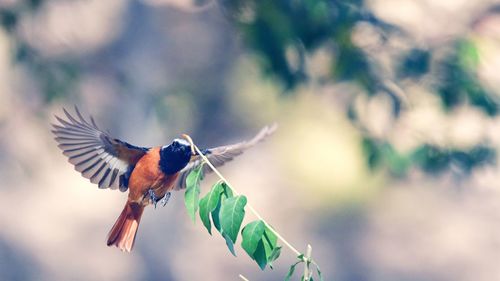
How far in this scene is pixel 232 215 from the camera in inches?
43.6

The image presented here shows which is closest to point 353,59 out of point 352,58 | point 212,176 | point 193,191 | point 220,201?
point 352,58

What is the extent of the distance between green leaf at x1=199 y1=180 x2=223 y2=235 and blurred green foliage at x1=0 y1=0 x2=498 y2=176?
66.8 inches

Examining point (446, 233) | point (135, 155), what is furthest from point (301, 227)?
point (135, 155)

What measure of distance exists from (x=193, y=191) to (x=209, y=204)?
69 mm

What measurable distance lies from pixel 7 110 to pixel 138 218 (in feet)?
17.3

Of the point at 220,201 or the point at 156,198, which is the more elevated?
the point at 220,201

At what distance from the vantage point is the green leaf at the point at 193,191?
108cm

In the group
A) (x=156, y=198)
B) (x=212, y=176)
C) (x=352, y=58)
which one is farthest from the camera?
(x=212, y=176)

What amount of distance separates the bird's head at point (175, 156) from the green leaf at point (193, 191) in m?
0.04

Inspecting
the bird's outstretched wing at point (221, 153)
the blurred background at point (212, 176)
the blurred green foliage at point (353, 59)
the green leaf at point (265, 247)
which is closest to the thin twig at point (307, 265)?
the green leaf at point (265, 247)

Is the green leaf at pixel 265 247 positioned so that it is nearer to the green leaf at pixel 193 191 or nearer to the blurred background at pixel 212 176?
the green leaf at pixel 193 191

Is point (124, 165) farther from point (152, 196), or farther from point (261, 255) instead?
point (261, 255)

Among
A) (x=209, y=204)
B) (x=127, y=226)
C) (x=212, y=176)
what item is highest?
(x=212, y=176)

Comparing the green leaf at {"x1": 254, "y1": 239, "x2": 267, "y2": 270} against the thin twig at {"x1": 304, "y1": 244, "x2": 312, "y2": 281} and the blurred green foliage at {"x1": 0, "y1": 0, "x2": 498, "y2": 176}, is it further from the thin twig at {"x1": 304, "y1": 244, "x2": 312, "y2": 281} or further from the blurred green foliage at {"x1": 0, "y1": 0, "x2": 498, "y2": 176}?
the blurred green foliage at {"x1": 0, "y1": 0, "x2": 498, "y2": 176}
